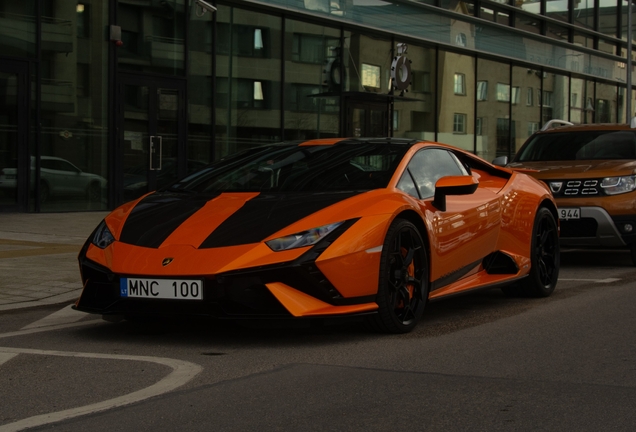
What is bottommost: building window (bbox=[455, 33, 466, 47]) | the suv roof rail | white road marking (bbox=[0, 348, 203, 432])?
white road marking (bbox=[0, 348, 203, 432])

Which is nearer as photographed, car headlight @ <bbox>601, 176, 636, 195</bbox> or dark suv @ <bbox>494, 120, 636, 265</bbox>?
dark suv @ <bbox>494, 120, 636, 265</bbox>

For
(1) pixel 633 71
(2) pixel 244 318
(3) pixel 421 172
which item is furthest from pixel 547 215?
(1) pixel 633 71

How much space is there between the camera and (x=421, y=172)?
6.73 m

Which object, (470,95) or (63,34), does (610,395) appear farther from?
(470,95)

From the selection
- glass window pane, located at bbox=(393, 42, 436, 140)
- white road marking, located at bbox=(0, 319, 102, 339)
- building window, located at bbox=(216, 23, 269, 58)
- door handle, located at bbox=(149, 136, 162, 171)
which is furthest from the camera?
glass window pane, located at bbox=(393, 42, 436, 140)

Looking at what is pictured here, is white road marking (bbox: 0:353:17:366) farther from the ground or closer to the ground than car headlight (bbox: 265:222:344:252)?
→ closer to the ground

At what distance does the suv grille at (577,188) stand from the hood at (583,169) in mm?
71

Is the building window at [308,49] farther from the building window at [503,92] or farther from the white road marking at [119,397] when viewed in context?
the white road marking at [119,397]

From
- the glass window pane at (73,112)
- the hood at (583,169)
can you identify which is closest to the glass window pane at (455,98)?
the glass window pane at (73,112)

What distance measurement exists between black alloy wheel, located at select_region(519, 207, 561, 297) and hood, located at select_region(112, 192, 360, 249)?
2465mm

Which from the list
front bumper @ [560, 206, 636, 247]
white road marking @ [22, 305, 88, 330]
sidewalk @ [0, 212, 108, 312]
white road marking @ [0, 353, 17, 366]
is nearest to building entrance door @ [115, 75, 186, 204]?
sidewalk @ [0, 212, 108, 312]

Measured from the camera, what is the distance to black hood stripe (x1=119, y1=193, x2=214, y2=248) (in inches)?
228

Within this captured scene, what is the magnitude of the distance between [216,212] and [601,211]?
5629mm

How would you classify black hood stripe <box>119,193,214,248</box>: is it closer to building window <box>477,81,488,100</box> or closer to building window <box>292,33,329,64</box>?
building window <box>292,33,329,64</box>
